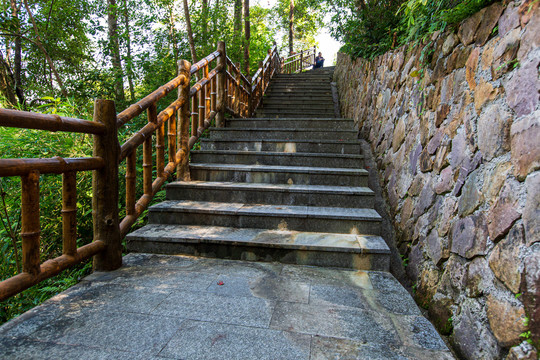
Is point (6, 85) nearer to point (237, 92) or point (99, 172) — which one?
point (237, 92)

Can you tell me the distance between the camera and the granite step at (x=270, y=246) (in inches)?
93.2

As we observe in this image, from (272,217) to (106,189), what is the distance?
4.53 ft

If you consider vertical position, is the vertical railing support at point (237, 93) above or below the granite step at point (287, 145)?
above

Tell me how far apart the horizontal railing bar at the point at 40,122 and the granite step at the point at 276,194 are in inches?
53.9

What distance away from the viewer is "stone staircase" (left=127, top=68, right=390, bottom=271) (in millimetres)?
2459

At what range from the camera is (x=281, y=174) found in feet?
11.4

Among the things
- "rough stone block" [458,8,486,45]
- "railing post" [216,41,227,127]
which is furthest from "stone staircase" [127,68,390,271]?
"rough stone block" [458,8,486,45]

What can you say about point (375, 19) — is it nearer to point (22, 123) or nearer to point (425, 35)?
point (425, 35)

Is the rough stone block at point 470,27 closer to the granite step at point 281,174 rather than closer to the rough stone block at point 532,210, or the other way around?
the rough stone block at point 532,210

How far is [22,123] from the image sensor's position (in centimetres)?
152

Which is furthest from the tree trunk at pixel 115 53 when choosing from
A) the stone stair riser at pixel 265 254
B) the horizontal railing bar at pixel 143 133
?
the stone stair riser at pixel 265 254

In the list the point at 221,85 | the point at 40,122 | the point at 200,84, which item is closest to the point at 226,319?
the point at 40,122

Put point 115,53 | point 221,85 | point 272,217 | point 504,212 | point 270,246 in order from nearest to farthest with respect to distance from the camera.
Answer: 1. point 504,212
2. point 270,246
3. point 272,217
4. point 221,85
5. point 115,53

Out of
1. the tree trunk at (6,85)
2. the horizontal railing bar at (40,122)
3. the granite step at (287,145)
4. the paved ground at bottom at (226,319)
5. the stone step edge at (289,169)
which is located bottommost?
the paved ground at bottom at (226,319)
